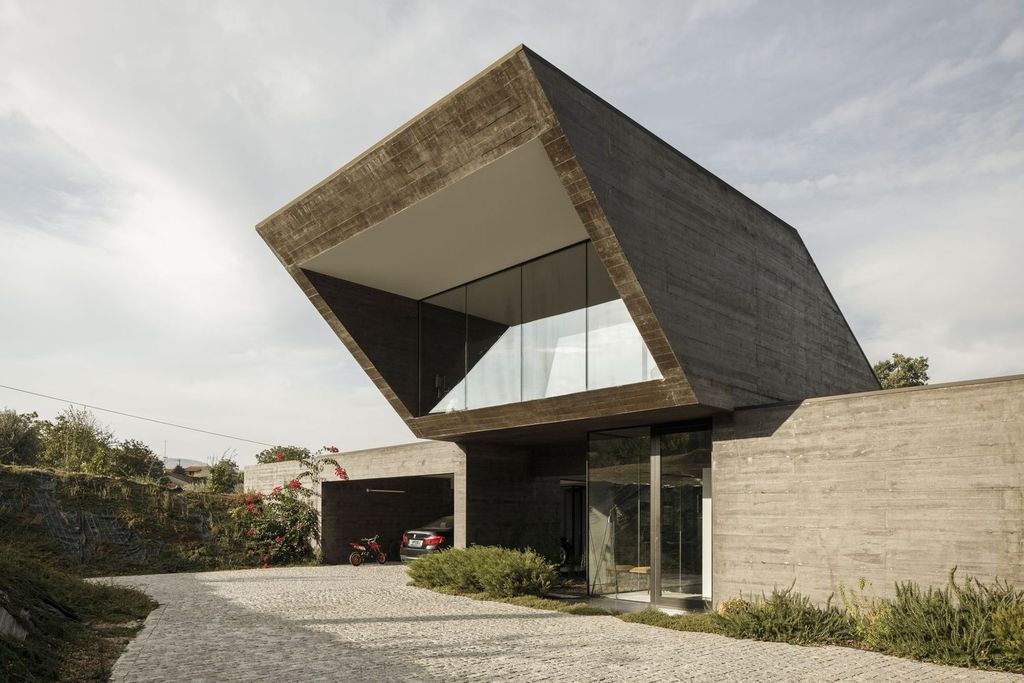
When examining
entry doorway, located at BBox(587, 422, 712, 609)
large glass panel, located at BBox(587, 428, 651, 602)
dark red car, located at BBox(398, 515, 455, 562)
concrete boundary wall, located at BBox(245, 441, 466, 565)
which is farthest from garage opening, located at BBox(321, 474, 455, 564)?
entry doorway, located at BBox(587, 422, 712, 609)

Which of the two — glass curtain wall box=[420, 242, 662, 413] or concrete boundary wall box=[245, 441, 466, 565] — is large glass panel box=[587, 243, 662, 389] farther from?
concrete boundary wall box=[245, 441, 466, 565]

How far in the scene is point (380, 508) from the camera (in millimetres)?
23156

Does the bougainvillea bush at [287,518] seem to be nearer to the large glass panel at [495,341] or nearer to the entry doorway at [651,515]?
the large glass panel at [495,341]

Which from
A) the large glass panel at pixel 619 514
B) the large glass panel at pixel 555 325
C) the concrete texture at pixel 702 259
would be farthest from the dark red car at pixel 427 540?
the concrete texture at pixel 702 259

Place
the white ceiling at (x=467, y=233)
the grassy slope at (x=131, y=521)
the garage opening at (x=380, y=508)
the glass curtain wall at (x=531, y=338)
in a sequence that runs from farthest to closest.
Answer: the garage opening at (x=380, y=508), the grassy slope at (x=131, y=521), the glass curtain wall at (x=531, y=338), the white ceiling at (x=467, y=233)

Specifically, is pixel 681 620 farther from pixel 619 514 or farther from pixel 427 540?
pixel 427 540

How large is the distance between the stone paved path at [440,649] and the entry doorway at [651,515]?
140 cm

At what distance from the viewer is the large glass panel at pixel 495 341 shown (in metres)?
14.5

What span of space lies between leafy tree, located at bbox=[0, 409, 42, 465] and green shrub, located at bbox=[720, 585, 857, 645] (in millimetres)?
28499

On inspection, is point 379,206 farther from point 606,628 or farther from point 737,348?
point 606,628

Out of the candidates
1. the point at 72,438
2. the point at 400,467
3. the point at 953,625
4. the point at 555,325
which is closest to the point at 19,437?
the point at 72,438

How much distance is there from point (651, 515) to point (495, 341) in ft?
14.5

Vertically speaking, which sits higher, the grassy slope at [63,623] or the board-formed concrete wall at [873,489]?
the board-formed concrete wall at [873,489]

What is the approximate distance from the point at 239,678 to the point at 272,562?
1539 centimetres
